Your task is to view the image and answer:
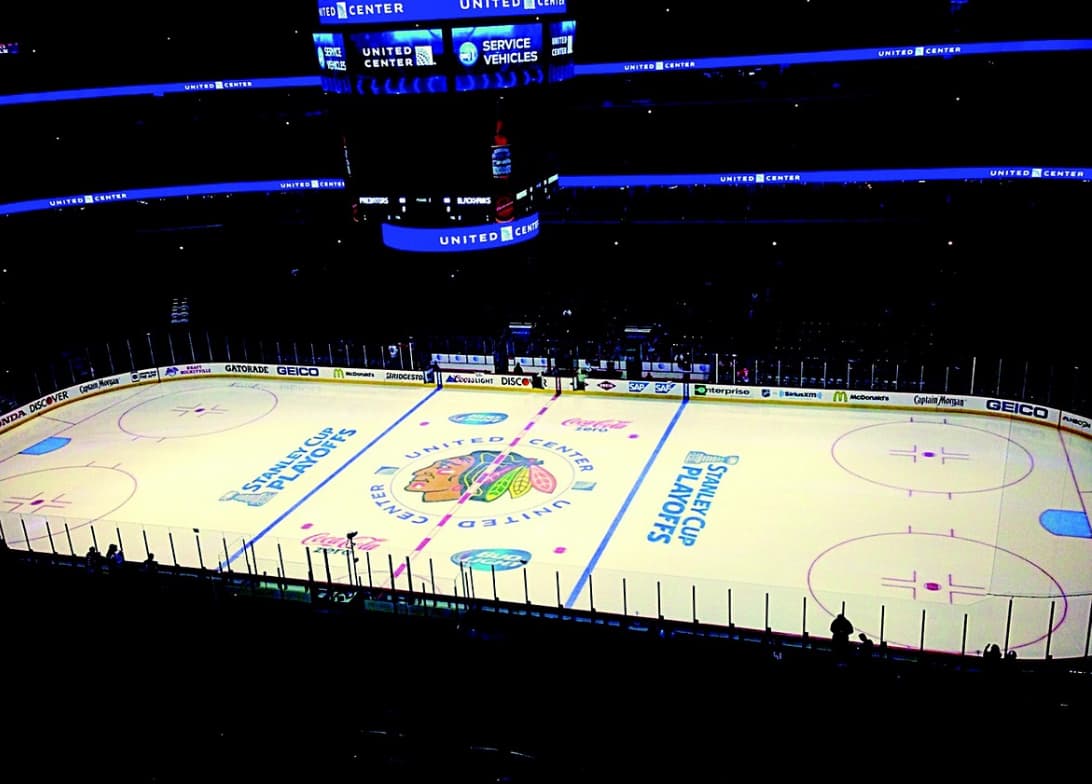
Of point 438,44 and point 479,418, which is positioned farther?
point 479,418

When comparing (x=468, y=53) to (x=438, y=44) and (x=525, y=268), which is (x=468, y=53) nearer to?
(x=438, y=44)

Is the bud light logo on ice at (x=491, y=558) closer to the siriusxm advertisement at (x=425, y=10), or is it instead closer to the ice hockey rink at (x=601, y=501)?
the ice hockey rink at (x=601, y=501)

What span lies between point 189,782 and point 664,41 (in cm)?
1993

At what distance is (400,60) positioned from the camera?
15.1 meters

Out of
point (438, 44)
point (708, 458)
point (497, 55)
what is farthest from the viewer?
point (708, 458)

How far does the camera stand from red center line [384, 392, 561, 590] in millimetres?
12494

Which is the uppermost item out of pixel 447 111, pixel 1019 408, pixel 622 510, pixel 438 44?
pixel 438 44

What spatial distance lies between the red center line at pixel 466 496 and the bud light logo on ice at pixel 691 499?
3160mm

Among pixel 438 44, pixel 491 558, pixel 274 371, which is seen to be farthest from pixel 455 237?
pixel 274 371

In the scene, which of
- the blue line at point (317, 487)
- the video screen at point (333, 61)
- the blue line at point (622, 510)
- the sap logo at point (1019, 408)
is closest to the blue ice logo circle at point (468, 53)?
the video screen at point (333, 61)

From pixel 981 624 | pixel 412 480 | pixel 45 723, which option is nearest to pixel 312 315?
pixel 412 480

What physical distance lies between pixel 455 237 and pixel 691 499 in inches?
223

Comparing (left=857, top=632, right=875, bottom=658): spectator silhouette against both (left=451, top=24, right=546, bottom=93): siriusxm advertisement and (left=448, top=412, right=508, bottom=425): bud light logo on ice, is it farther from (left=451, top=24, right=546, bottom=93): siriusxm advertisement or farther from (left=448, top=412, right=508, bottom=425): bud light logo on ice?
(left=448, top=412, right=508, bottom=425): bud light logo on ice

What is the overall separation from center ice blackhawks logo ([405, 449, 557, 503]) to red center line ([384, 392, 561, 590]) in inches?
0.7
